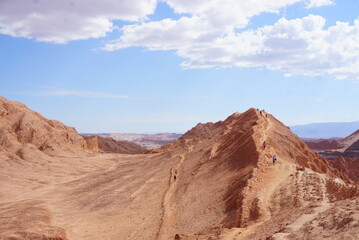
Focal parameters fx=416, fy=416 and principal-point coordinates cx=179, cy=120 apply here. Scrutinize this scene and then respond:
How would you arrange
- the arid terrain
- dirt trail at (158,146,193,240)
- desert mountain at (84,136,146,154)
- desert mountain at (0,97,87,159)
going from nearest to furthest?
1. the arid terrain
2. dirt trail at (158,146,193,240)
3. desert mountain at (0,97,87,159)
4. desert mountain at (84,136,146,154)

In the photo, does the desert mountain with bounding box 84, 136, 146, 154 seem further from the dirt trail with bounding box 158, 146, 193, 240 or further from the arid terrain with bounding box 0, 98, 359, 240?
the dirt trail with bounding box 158, 146, 193, 240

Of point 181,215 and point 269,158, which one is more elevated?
point 269,158

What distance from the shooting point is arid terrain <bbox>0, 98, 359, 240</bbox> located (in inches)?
684

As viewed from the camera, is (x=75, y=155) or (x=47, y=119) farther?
(x=47, y=119)

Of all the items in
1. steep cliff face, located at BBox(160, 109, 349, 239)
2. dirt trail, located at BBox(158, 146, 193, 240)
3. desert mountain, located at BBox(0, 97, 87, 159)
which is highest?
desert mountain, located at BBox(0, 97, 87, 159)

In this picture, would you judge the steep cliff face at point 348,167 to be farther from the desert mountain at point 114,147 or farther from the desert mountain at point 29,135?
the desert mountain at point 114,147

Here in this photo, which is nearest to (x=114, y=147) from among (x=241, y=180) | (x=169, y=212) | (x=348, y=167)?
(x=348, y=167)

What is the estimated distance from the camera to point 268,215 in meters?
19.1

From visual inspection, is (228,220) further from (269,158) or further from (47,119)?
(47,119)

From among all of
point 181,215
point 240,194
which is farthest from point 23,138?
point 240,194

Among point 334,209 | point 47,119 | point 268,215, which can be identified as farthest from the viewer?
point 47,119

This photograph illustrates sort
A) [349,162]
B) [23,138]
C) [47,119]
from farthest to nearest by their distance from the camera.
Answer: [47,119]
[349,162]
[23,138]

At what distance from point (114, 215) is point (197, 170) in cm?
1028

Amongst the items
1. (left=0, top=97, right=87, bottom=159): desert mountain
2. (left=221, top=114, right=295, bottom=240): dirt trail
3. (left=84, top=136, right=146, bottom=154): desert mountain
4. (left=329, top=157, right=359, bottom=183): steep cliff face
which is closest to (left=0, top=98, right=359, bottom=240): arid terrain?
(left=221, top=114, right=295, bottom=240): dirt trail
